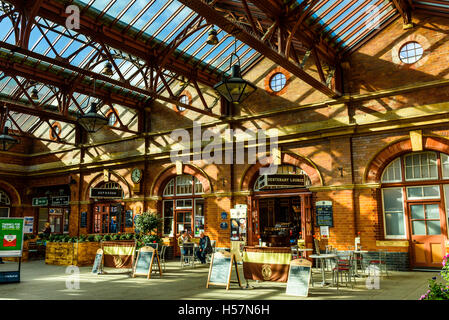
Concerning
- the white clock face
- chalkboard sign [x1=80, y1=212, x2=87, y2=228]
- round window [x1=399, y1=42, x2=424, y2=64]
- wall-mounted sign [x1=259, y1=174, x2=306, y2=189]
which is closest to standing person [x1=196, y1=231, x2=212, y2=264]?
wall-mounted sign [x1=259, y1=174, x2=306, y2=189]

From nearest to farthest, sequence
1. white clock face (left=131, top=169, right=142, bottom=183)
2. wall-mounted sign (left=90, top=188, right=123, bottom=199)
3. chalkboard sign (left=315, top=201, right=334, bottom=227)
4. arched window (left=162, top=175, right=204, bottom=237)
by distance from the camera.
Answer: chalkboard sign (left=315, top=201, right=334, bottom=227), arched window (left=162, top=175, right=204, bottom=237), wall-mounted sign (left=90, top=188, right=123, bottom=199), white clock face (left=131, top=169, right=142, bottom=183)

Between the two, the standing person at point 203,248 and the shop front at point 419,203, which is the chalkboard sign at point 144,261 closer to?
the standing person at point 203,248

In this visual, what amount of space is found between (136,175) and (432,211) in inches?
460

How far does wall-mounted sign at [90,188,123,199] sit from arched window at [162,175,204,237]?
6.62 ft

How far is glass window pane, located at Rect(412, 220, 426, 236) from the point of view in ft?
Answer: 36.7

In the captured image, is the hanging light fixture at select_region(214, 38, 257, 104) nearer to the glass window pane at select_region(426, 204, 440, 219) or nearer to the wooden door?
the wooden door

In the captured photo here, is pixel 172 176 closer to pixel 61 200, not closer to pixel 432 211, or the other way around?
pixel 61 200

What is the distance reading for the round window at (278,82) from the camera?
1400 centimetres

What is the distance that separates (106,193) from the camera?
1638 centimetres

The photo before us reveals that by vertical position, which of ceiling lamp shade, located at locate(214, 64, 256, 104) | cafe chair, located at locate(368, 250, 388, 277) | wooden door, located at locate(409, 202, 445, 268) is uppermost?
ceiling lamp shade, located at locate(214, 64, 256, 104)

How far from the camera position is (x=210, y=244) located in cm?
1377

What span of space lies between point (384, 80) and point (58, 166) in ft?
54.2

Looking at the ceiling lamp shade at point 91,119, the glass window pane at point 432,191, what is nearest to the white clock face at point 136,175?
the ceiling lamp shade at point 91,119
